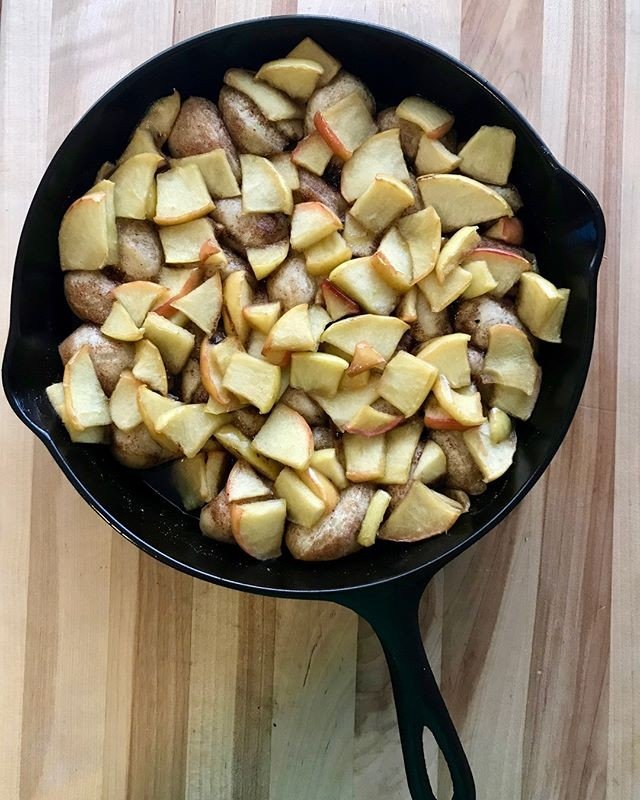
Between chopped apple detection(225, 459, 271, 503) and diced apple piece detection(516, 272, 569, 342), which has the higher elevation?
diced apple piece detection(516, 272, 569, 342)

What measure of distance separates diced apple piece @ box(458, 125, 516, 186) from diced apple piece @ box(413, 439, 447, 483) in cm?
40

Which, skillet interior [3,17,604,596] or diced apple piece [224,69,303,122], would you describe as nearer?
skillet interior [3,17,604,596]

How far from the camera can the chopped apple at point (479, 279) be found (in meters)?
1.19

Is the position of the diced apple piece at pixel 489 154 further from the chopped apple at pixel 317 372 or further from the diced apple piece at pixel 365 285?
the chopped apple at pixel 317 372

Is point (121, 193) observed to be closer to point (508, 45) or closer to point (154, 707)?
point (508, 45)

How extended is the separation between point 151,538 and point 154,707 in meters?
0.33

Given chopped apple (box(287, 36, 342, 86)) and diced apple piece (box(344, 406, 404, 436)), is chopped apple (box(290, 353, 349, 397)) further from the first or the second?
→ chopped apple (box(287, 36, 342, 86))

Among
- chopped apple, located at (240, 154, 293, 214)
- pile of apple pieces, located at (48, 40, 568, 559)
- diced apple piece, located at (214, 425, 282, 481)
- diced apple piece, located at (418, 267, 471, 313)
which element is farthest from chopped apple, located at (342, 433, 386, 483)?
chopped apple, located at (240, 154, 293, 214)

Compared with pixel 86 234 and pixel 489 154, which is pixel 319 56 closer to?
pixel 489 154

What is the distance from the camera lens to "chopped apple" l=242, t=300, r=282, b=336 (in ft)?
3.91

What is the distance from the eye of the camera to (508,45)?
1.32 metres

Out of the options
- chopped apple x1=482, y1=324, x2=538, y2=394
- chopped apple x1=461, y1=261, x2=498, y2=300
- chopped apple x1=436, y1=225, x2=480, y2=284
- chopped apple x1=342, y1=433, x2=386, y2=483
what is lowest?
chopped apple x1=342, y1=433, x2=386, y2=483

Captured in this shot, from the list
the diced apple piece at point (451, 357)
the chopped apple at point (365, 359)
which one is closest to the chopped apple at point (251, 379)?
the chopped apple at point (365, 359)

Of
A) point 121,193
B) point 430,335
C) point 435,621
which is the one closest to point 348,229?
point 430,335
